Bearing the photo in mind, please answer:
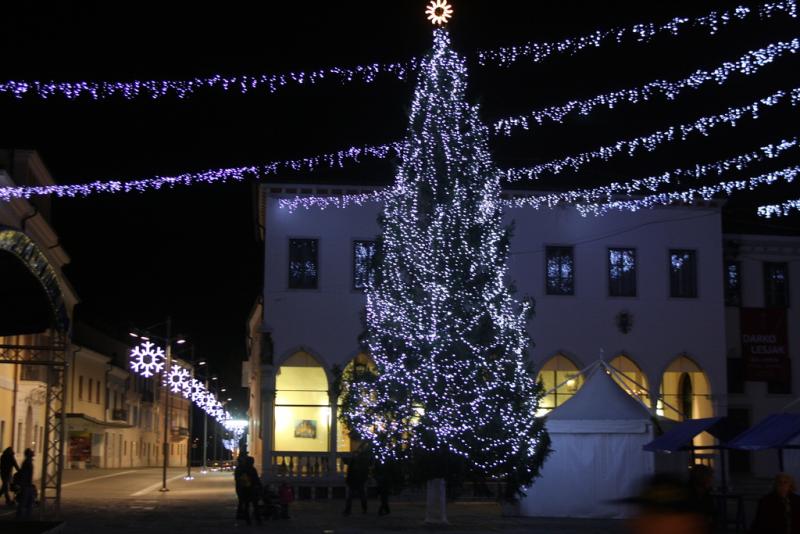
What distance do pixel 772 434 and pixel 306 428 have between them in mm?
20366

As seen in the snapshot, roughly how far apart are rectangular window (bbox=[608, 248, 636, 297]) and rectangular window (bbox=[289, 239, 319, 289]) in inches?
385

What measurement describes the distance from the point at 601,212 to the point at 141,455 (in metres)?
58.1

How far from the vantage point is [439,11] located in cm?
2455

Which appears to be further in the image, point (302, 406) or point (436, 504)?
point (302, 406)

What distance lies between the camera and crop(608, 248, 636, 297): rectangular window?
3872 centimetres

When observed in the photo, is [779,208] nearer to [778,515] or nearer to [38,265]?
[778,515]

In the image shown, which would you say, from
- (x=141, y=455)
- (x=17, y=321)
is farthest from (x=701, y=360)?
(x=141, y=455)

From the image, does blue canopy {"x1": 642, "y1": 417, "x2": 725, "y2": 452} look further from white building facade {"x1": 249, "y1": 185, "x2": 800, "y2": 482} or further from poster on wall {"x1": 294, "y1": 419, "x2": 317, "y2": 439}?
poster on wall {"x1": 294, "y1": 419, "x2": 317, "y2": 439}

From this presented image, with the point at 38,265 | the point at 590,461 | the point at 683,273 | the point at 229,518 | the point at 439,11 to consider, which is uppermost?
the point at 439,11

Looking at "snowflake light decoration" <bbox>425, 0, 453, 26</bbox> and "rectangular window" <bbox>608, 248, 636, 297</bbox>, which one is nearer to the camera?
"snowflake light decoration" <bbox>425, 0, 453, 26</bbox>

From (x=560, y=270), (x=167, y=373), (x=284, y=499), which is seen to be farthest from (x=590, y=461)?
(x=167, y=373)

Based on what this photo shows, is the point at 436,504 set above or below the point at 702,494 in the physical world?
below

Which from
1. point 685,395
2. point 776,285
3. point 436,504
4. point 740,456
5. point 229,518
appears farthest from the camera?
point 776,285

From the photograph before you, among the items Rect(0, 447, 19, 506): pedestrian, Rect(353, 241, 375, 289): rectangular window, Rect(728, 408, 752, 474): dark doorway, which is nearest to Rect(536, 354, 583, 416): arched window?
Rect(728, 408, 752, 474): dark doorway
